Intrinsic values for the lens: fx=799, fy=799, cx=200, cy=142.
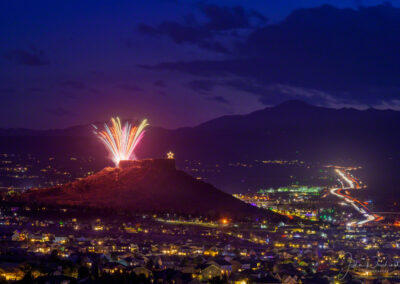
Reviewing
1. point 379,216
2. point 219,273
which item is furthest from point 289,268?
point 379,216

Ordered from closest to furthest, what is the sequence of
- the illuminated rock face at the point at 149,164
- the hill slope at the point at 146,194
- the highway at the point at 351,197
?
the hill slope at the point at 146,194, the illuminated rock face at the point at 149,164, the highway at the point at 351,197

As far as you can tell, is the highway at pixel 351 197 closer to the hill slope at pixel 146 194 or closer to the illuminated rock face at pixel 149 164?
the hill slope at pixel 146 194

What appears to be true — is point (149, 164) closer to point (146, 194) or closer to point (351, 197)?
point (146, 194)

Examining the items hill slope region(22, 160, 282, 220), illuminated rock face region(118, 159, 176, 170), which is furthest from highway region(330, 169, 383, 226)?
illuminated rock face region(118, 159, 176, 170)

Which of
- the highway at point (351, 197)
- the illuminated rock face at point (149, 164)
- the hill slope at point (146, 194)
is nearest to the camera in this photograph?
the hill slope at point (146, 194)

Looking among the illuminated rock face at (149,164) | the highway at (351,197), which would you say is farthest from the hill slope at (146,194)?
the highway at (351,197)

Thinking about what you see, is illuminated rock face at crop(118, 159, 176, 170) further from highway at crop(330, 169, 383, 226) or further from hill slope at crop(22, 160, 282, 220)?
highway at crop(330, 169, 383, 226)
